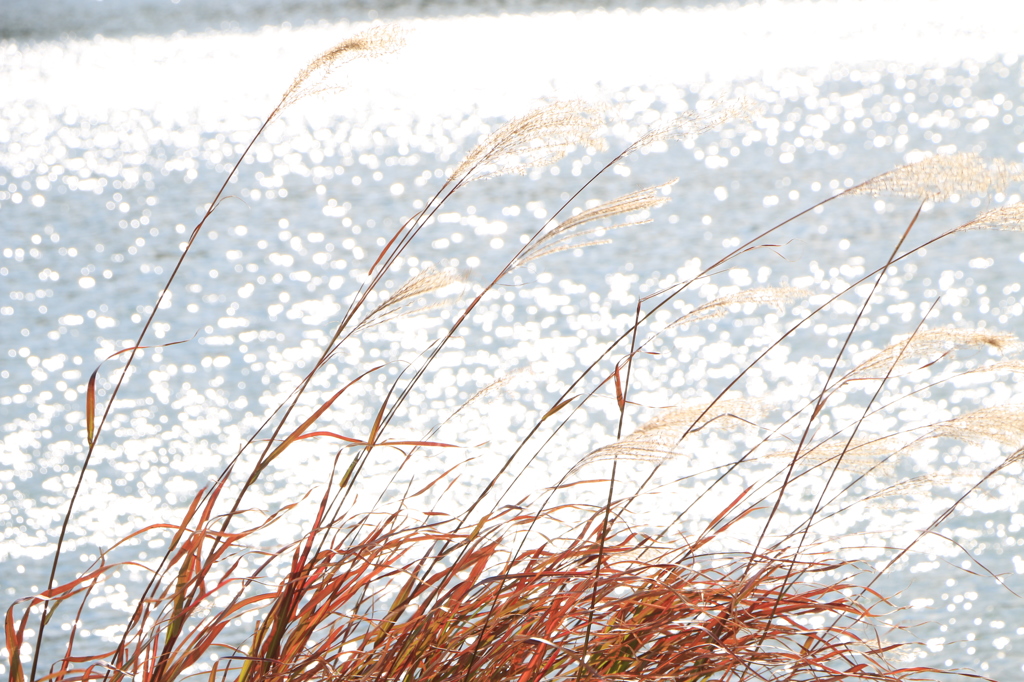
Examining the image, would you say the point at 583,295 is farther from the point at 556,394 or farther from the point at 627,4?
the point at 627,4

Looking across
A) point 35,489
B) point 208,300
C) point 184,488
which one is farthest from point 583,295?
point 35,489

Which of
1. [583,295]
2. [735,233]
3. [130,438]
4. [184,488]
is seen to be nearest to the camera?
[184,488]

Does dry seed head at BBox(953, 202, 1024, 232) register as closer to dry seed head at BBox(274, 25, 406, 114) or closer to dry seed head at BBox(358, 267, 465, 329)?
dry seed head at BBox(358, 267, 465, 329)

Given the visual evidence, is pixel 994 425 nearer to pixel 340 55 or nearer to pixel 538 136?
pixel 538 136

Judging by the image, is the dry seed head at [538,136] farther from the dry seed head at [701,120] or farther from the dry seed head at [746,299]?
Result: the dry seed head at [746,299]

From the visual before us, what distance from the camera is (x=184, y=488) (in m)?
3.96

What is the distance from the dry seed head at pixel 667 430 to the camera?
4.24ft

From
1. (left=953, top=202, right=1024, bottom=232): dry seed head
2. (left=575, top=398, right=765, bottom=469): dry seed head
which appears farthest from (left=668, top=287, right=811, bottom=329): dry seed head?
(left=953, top=202, right=1024, bottom=232): dry seed head

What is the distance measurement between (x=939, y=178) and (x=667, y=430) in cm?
46

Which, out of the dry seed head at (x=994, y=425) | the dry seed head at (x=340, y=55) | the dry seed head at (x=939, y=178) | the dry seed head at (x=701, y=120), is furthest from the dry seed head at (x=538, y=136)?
the dry seed head at (x=994, y=425)

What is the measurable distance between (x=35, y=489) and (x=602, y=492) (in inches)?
80.8

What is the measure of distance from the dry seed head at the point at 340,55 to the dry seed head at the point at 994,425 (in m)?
0.90

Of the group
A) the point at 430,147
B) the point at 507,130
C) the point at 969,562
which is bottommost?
the point at 969,562

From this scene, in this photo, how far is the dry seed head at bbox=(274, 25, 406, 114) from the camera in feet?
4.89
